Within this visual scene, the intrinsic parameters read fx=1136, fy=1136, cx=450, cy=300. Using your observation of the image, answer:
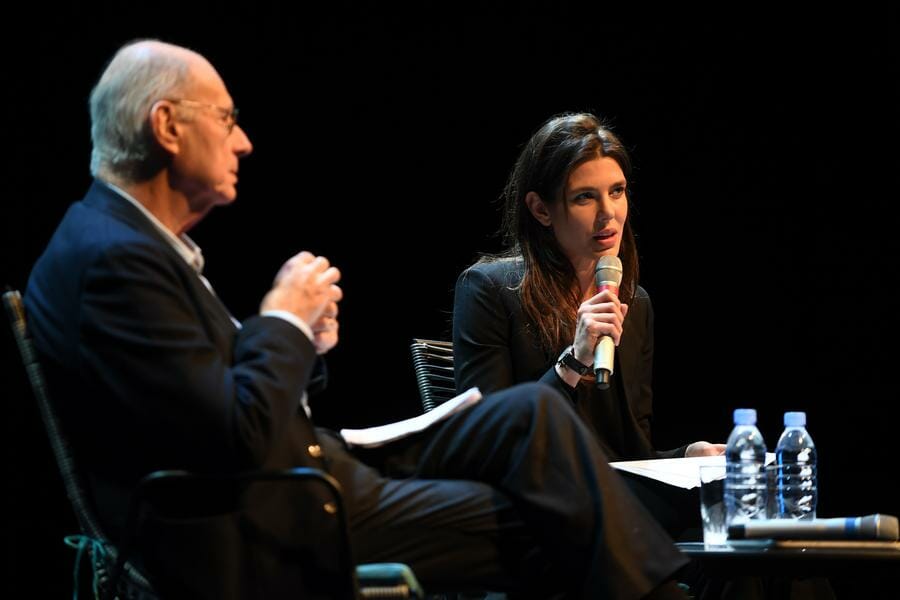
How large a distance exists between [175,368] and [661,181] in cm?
264

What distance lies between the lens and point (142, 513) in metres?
1.61

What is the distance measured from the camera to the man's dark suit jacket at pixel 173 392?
1.56 m

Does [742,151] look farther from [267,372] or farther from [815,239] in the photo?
[267,372]

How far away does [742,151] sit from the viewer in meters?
3.86

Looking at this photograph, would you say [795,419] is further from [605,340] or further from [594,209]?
[594,209]

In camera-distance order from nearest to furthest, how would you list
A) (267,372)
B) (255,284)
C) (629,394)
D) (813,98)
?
(267,372)
(629,394)
(255,284)
(813,98)

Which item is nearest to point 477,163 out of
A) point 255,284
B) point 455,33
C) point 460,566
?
point 455,33

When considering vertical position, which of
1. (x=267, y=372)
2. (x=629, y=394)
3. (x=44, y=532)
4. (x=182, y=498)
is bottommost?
(x=44, y=532)

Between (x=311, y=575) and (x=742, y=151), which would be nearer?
(x=311, y=575)

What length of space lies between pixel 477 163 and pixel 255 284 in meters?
0.89

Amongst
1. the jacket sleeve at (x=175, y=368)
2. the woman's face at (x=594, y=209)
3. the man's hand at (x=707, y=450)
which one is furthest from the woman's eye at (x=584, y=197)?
the jacket sleeve at (x=175, y=368)

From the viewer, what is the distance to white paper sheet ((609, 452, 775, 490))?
7.60 ft

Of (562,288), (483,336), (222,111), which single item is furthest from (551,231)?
(222,111)

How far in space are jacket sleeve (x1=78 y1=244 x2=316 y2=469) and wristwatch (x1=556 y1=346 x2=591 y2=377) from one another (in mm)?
1059
